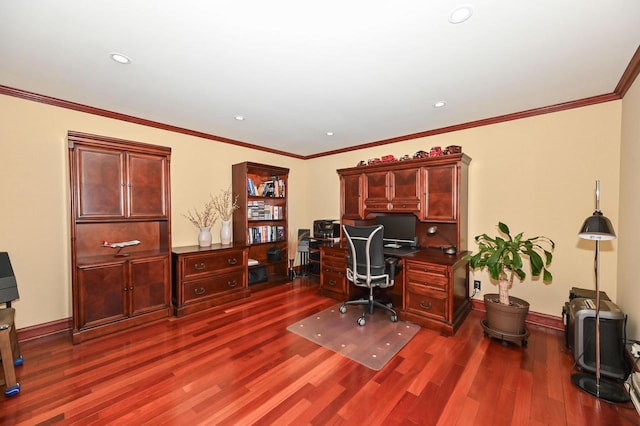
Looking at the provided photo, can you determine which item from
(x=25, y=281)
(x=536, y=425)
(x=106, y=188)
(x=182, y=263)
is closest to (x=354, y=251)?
(x=536, y=425)

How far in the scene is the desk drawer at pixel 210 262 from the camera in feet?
10.6

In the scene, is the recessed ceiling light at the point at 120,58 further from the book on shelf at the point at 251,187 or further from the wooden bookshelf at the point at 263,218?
the book on shelf at the point at 251,187

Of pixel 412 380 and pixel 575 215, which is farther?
pixel 575 215

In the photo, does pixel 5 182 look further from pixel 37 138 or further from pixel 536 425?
pixel 536 425

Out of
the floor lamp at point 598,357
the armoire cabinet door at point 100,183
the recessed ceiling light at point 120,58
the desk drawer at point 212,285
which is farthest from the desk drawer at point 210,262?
the floor lamp at point 598,357

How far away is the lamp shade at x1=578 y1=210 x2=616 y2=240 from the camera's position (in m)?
1.79

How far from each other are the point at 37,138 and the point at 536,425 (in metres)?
4.80

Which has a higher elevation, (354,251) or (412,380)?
(354,251)

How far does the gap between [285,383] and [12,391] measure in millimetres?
1894

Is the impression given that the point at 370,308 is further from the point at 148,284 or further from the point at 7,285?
the point at 7,285

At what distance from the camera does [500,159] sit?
314 centimetres

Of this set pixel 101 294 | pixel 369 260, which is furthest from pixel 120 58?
pixel 369 260

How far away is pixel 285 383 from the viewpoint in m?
1.96

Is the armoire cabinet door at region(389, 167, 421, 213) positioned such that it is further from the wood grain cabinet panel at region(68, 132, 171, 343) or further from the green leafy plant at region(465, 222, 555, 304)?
the wood grain cabinet panel at region(68, 132, 171, 343)
